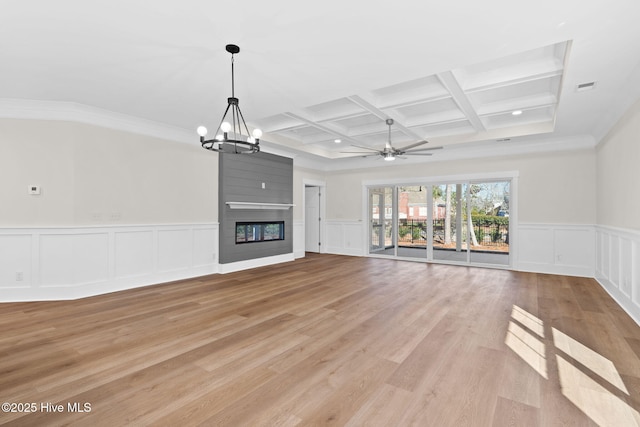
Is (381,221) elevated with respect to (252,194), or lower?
lower

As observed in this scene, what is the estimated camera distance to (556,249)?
20.7ft

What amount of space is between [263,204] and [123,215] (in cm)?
279

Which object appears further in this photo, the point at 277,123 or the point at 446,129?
the point at 446,129

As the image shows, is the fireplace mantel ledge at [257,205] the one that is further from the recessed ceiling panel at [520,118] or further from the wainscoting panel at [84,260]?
the recessed ceiling panel at [520,118]

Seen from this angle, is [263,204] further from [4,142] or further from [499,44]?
[499,44]

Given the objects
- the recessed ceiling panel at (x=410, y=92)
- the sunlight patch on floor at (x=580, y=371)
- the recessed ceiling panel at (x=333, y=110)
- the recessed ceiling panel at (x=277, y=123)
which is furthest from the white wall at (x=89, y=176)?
the sunlight patch on floor at (x=580, y=371)

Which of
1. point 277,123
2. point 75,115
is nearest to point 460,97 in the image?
point 277,123

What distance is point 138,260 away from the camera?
525 centimetres

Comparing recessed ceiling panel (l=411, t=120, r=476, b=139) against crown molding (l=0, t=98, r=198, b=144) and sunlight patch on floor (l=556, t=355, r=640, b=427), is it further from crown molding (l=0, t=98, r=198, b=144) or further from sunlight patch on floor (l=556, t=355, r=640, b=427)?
crown molding (l=0, t=98, r=198, b=144)

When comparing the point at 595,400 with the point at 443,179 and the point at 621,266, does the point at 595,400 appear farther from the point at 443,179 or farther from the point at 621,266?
the point at 443,179

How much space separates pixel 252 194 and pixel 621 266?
6.36 m

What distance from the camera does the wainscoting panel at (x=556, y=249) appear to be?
19.8ft

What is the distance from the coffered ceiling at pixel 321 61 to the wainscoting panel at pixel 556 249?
6.16 ft

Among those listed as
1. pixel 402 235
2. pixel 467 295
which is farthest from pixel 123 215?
pixel 402 235
